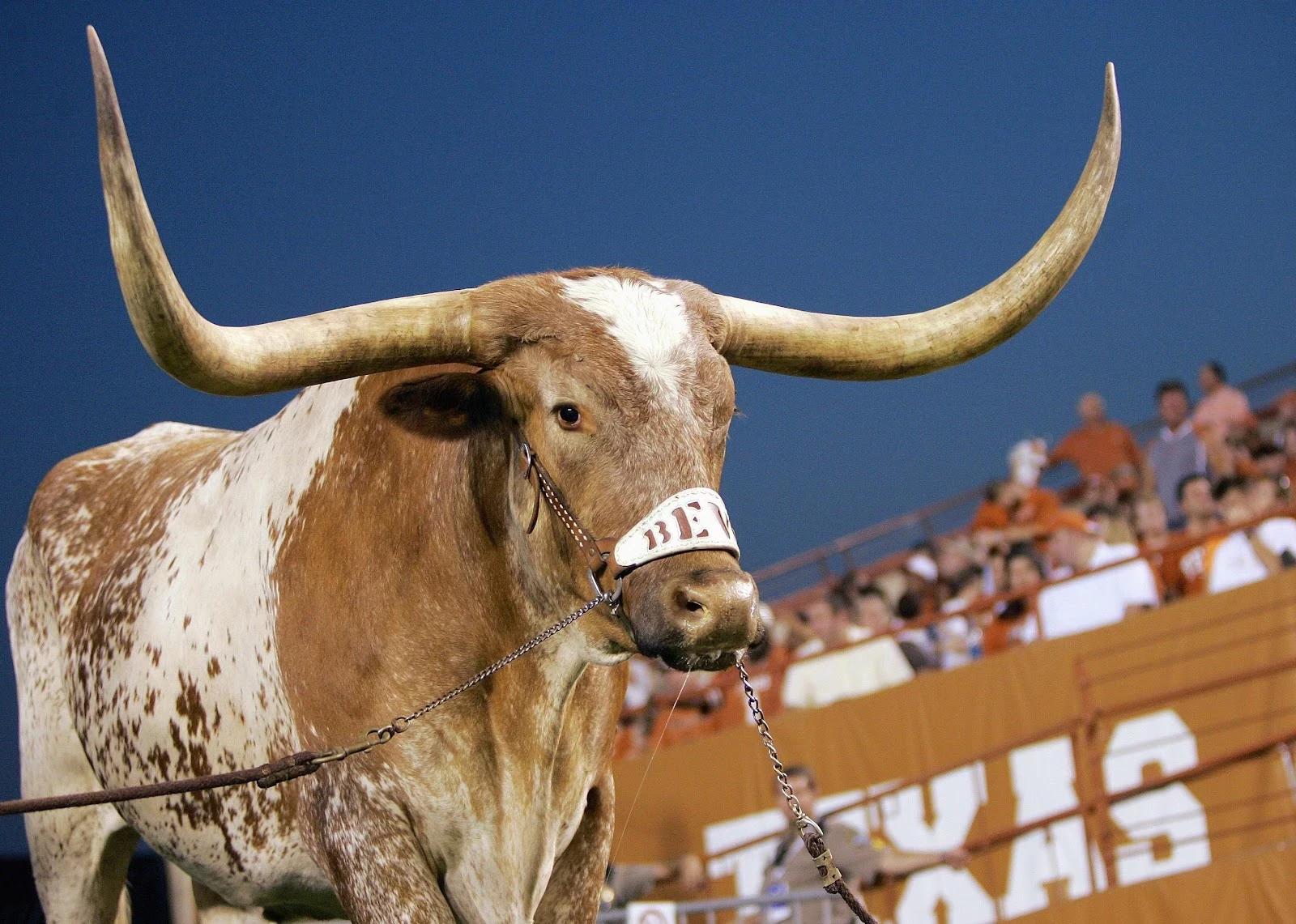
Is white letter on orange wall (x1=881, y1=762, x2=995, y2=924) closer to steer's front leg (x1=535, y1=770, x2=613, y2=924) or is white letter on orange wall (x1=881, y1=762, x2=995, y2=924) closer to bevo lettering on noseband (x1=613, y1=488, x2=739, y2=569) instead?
steer's front leg (x1=535, y1=770, x2=613, y2=924)

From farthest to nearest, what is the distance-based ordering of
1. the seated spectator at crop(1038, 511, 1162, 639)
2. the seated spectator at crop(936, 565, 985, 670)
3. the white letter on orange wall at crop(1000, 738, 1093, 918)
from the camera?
1. the seated spectator at crop(936, 565, 985, 670)
2. the seated spectator at crop(1038, 511, 1162, 639)
3. the white letter on orange wall at crop(1000, 738, 1093, 918)

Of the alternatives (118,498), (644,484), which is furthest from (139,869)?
(644,484)

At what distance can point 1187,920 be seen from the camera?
729 cm

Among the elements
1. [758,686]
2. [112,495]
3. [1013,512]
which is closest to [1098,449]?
[1013,512]

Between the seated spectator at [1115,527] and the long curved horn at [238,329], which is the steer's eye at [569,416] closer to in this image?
the long curved horn at [238,329]

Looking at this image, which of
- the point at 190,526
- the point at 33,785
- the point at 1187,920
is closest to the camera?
the point at 190,526

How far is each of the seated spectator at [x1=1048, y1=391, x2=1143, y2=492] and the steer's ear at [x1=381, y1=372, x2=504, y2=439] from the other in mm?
8723

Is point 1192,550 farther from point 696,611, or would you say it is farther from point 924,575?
point 696,611

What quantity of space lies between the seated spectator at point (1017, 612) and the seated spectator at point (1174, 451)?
1.07m

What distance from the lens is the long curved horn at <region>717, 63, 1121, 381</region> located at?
3691 mm

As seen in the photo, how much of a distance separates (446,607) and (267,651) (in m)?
0.52

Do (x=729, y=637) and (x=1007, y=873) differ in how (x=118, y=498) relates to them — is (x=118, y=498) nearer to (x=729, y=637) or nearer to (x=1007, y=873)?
(x=729, y=637)

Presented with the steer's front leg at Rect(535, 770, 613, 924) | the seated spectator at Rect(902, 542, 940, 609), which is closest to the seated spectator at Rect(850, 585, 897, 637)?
the seated spectator at Rect(902, 542, 940, 609)

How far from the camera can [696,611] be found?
2.77 m
